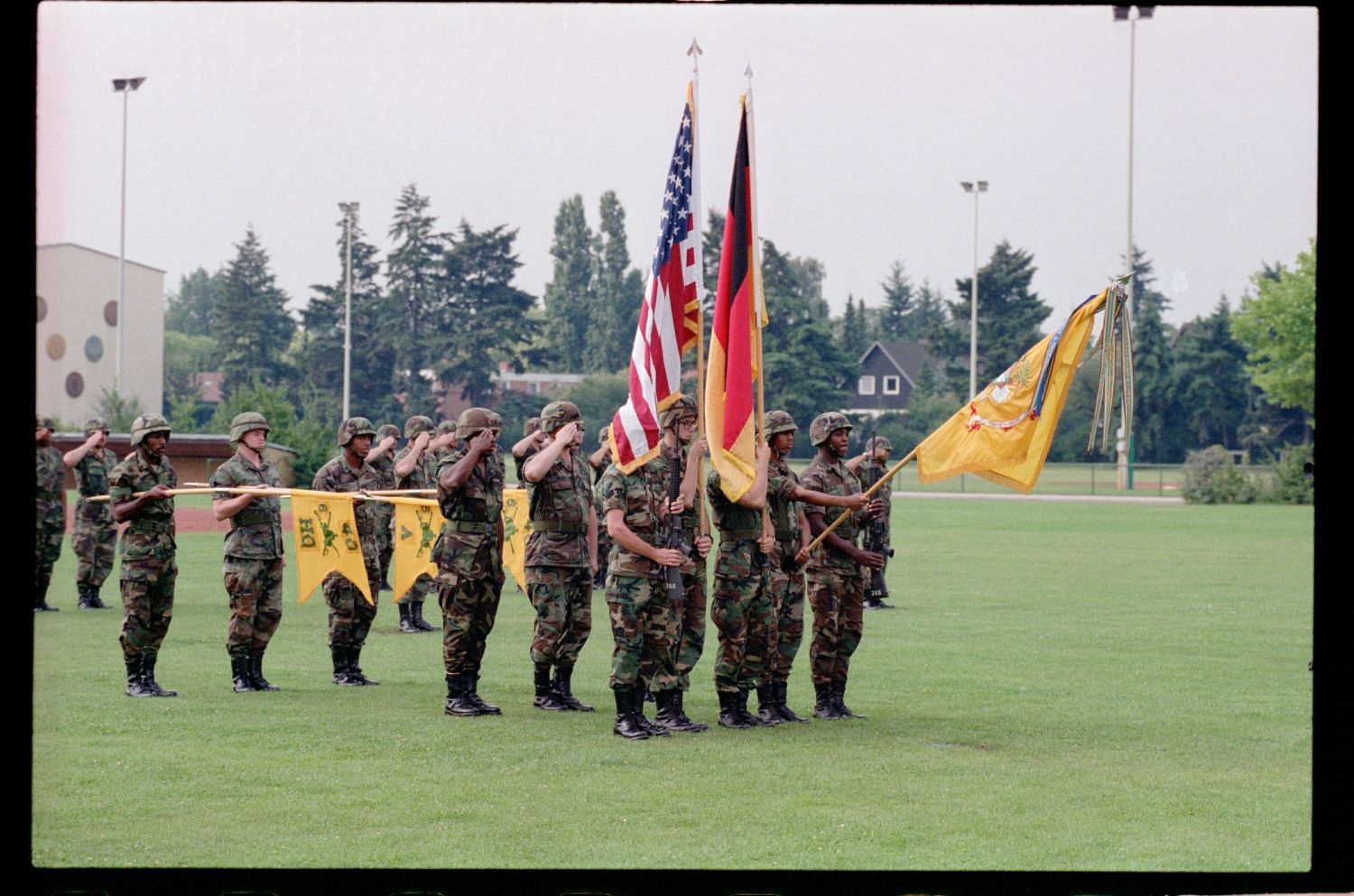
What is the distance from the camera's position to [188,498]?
1426 inches

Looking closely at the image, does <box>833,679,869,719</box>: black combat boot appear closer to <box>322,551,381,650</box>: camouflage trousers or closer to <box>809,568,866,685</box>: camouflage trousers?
<box>809,568,866,685</box>: camouflage trousers

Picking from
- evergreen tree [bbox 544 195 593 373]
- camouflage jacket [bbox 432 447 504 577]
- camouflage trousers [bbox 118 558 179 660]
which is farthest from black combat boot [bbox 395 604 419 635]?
evergreen tree [bbox 544 195 593 373]

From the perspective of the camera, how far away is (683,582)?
9.57m

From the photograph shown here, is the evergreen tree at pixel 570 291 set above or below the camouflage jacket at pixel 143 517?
above

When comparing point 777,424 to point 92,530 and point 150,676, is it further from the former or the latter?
point 92,530

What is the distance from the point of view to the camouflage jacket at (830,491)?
9.97 metres

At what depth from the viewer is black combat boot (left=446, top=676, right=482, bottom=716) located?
32.8ft

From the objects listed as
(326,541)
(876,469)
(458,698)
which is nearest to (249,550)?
(326,541)

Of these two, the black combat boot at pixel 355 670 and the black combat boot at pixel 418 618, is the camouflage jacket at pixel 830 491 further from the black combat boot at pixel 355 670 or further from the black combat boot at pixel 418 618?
the black combat boot at pixel 418 618

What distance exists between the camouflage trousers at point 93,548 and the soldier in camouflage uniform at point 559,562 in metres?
7.26

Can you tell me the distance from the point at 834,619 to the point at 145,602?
450 cm

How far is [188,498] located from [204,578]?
697 inches

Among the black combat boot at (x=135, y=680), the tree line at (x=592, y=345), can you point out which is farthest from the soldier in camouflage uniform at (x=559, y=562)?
the tree line at (x=592, y=345)


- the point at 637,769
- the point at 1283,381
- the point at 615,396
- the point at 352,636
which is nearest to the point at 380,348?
the point at 615,396
